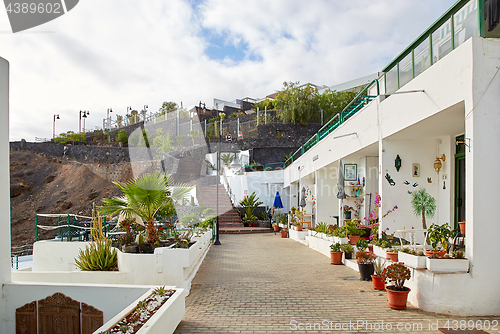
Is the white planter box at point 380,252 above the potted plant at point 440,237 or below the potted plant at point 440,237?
below

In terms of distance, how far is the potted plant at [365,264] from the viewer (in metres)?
6.81

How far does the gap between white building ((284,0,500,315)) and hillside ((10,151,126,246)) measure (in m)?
30.8

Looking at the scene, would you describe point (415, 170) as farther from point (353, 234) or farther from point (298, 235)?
point (298, 235)

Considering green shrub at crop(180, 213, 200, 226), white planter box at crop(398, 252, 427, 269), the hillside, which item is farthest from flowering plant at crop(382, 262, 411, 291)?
the hillside

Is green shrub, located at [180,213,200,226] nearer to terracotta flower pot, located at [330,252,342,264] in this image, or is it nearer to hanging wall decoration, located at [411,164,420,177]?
terracotta flower pot, located at [330,252,342,264]

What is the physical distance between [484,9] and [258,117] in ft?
84.4

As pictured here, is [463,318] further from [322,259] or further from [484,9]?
[322,259]

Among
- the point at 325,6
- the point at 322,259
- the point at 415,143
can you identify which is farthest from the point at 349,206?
the point at 325,6

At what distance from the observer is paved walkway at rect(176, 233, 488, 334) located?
4.50 meters

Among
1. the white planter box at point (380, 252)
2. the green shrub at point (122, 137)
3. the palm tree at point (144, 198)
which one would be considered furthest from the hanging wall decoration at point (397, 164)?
the green shrub at point (122, 137)

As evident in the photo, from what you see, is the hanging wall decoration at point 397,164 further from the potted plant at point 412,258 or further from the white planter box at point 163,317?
the white planter box at point 163,317

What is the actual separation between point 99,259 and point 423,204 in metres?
7.17

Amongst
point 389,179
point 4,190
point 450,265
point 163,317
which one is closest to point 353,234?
point 389,179

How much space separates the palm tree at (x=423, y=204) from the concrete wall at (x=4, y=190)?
788cm
